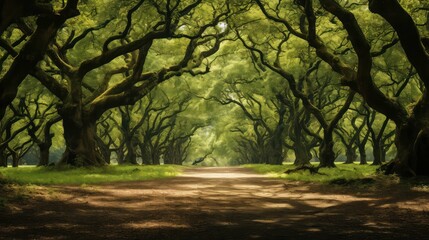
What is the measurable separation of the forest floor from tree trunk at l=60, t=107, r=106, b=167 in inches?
437

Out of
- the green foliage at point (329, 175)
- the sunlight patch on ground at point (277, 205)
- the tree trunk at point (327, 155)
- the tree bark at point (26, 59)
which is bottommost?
the sunlight patch on ground at point (277, 205)

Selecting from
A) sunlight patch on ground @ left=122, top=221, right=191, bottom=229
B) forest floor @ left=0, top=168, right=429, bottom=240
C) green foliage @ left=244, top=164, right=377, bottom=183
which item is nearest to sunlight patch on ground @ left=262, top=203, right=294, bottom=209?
forest floor @ left=0, top=168, right=429, bottom=240

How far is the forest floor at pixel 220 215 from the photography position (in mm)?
6832

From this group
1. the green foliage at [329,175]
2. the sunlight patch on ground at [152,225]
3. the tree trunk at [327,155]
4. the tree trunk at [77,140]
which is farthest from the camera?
the tree trunk at [327,155]

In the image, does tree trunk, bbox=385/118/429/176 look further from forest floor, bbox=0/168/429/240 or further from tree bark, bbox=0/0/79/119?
tree bark, bbox=0/0/79/119

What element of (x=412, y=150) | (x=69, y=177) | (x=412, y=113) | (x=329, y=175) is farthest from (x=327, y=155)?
(x=69, y=177)

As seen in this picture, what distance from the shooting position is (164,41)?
35969 millimetres

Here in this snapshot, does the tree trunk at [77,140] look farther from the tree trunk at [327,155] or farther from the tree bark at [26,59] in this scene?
the tree trunk at [327,155]

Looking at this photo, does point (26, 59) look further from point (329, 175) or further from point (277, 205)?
point (329, 175)

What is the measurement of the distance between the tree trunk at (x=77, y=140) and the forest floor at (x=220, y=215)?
1110 cm

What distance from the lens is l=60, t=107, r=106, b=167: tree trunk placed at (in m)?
24.1

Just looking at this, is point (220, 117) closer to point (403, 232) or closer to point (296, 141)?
point (296, 141)

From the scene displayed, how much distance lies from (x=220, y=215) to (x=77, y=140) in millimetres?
17310

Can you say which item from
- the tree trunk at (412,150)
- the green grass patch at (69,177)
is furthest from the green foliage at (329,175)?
the green grass patch at (69,177)
